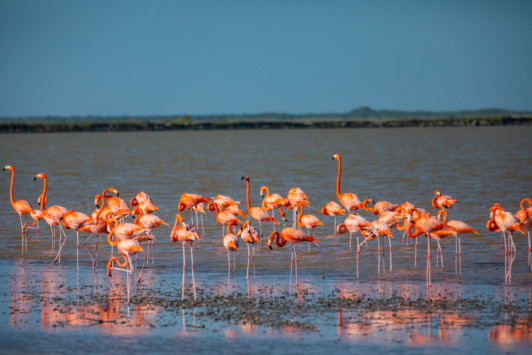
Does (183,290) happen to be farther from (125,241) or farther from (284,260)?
(284,260)

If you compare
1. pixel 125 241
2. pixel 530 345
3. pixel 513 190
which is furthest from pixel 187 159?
pixel 530 345

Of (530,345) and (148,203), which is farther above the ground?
(148,203)

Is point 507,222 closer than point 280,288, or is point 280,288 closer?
point 280,288

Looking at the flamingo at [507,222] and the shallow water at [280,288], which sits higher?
the flamingo at [507,222]

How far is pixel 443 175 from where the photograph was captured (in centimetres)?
3039

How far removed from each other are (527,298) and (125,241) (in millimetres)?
5538

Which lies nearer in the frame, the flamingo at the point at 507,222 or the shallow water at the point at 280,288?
the shallow water at the point at 280,288

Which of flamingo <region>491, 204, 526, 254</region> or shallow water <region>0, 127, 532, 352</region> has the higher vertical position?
flamingo <region>491, 204, 526, 254</region>

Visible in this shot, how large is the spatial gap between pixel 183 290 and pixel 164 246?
14.3ft

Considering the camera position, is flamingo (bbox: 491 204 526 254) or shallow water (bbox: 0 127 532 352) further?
flamingo (bbox: 491 204 526 254)

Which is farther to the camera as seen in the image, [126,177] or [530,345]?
[126,177]

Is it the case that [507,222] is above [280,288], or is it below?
above

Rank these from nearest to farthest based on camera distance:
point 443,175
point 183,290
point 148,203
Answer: point 183,290 < point 148,203 < point 443,175

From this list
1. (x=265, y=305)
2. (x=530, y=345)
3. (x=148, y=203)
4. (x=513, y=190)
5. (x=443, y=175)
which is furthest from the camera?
(x=443, y=175)
